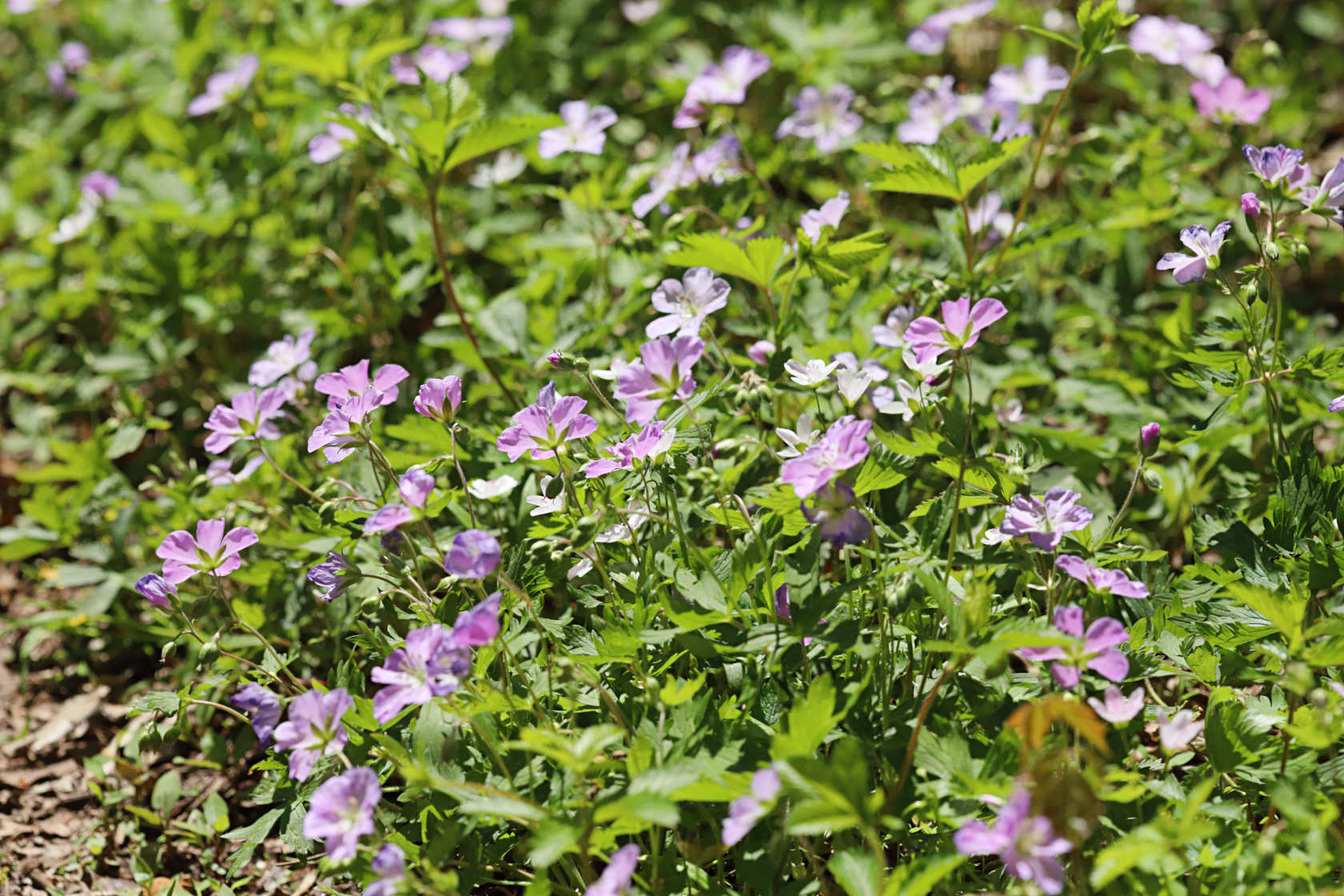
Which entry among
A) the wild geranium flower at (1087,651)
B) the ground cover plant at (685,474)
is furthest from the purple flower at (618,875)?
the wild geranium flower at (1087,651)

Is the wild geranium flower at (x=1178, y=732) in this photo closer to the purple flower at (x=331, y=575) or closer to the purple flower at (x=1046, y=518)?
the purple flower at (x=1046, y=518)

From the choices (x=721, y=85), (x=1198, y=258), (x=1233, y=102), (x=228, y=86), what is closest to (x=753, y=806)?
(x=1198, y=258)

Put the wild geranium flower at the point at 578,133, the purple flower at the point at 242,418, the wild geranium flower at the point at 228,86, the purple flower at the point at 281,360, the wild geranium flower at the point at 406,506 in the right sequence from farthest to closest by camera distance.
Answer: the wild geranium flower at the point at 228,86
the wild geranium flower at the point at 578,133
the purple flower at the point at 281,360
the purple flower at the point at 242,418
the wild geranium flower at the point at 406,506

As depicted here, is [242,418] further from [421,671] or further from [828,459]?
[828,459]

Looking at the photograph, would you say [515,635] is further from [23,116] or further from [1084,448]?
[23,116]

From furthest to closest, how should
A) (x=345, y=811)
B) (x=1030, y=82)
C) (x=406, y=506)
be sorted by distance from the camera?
(x=1030, y=82)
(x=406, y=506)
(x=345, y=811)

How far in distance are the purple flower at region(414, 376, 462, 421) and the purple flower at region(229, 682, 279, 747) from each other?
529 mm

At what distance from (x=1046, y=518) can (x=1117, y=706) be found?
30cm

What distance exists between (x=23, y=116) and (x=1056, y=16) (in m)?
4.26

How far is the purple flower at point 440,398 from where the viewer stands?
1.81m

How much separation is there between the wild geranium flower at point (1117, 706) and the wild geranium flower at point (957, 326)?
0.59m

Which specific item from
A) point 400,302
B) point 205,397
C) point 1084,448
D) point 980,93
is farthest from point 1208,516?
point 205,397

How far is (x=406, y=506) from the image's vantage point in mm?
1640

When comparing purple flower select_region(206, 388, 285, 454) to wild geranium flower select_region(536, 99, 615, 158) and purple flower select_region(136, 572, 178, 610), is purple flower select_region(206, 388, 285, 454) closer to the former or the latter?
purple flower select_region(136, 572, 178, 610)
